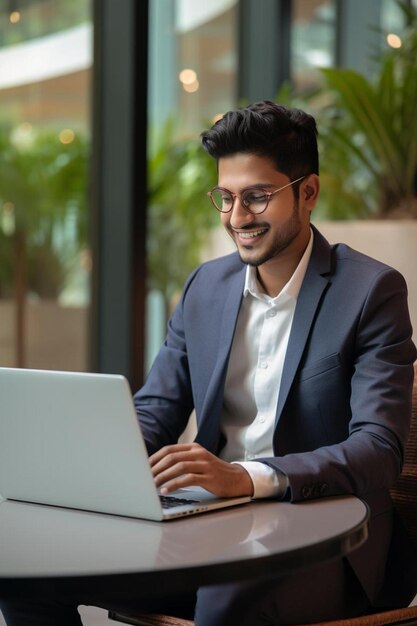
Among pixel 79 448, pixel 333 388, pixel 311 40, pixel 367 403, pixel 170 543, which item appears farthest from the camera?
pixel 311 40

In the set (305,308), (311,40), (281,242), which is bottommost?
(305,308)

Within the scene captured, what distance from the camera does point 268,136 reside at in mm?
2234

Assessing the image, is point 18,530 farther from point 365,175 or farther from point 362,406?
point 365,175

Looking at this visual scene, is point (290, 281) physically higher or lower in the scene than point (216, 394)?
higher

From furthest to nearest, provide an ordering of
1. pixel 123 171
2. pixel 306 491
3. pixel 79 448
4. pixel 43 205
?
pixel 123 171 < pixel 43 205 < pixel 306 491 < pixel 79 448

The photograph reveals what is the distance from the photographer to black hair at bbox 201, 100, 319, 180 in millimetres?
2227

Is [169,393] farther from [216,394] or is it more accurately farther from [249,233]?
[249,233]

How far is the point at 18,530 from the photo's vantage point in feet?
5.57

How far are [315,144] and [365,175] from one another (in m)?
2.70

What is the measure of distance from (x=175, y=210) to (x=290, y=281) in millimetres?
3206

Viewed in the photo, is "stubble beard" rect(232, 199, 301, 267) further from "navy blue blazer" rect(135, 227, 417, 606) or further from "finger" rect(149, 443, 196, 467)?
"finger" rect(149, 443, 196, 467)

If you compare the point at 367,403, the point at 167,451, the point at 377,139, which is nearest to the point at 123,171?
the point at 377,139

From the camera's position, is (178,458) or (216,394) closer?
(178,458)

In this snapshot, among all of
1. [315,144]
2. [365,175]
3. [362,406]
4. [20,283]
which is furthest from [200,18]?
[362,406]
